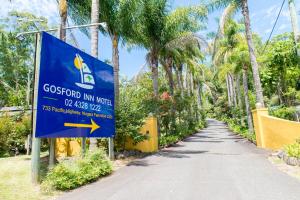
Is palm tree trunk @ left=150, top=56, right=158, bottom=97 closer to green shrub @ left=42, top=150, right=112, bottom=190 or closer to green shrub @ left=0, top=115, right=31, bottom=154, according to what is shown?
green shrub @ left=0, top=115, right=31, bottom=154

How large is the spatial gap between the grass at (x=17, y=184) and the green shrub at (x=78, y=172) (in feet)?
1.31

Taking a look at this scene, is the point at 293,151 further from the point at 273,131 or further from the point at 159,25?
the point at 159,25

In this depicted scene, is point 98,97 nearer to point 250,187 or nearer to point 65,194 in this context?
point 65,194

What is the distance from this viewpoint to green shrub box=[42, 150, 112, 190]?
299 inches

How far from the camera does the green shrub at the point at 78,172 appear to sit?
7.61m

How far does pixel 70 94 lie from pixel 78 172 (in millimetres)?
2683

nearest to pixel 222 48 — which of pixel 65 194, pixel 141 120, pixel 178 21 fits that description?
pixel 178 21

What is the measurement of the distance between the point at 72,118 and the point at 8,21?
28860 mm

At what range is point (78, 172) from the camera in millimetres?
8266

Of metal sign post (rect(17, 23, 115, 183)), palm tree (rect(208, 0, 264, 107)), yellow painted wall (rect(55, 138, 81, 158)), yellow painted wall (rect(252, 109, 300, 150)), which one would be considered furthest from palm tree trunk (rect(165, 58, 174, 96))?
metal sign post (rect(17, 23, 115, 183))

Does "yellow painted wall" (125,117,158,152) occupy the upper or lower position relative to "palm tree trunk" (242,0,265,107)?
lower

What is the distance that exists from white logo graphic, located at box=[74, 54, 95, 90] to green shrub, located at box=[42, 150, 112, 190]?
8.34 feet

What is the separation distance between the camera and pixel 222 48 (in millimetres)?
26750

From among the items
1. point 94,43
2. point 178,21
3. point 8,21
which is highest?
point 8,21
